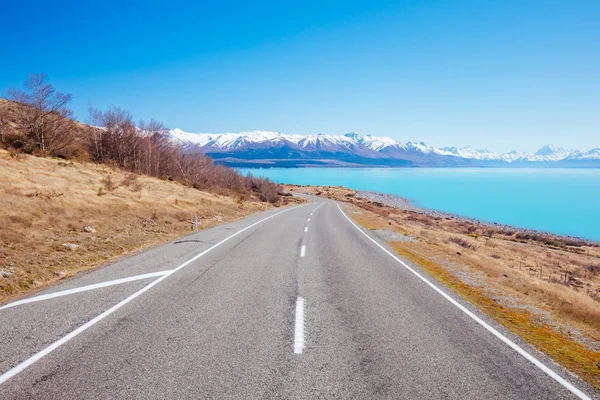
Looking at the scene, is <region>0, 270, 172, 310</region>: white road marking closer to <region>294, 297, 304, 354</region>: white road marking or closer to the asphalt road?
the asphalt road

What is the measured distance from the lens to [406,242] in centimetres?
1858

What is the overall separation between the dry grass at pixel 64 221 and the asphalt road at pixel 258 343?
189cm

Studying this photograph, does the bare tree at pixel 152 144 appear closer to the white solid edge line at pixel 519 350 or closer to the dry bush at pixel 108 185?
the dry bush at pixel 108 185

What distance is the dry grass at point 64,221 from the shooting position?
990cm

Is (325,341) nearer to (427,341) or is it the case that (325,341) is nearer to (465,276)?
(427,341)

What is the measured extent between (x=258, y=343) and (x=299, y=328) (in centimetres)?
90

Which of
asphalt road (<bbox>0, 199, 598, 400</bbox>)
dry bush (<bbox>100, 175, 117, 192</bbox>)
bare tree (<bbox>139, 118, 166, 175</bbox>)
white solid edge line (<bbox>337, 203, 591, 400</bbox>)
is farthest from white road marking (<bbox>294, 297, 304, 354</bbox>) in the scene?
bare tree (<bbox>139, 118, 166, 175</bbox>)

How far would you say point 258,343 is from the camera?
17.2 feet

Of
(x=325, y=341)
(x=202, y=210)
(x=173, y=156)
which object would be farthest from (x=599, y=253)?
(x=173, y=156)

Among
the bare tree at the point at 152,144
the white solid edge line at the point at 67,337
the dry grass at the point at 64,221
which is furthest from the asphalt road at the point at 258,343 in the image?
the bare tree at the point at 152,144

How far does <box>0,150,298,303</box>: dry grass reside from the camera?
32.5 feet

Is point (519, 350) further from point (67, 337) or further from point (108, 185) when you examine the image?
point (108, 185)

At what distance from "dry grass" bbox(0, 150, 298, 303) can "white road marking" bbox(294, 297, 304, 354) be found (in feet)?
21.8

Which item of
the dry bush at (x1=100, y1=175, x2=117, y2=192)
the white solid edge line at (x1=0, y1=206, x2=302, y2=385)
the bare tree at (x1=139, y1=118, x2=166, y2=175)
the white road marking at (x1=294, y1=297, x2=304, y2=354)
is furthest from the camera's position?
the bare tree at (x1=139, y1=118, x2=166, y2=175)
